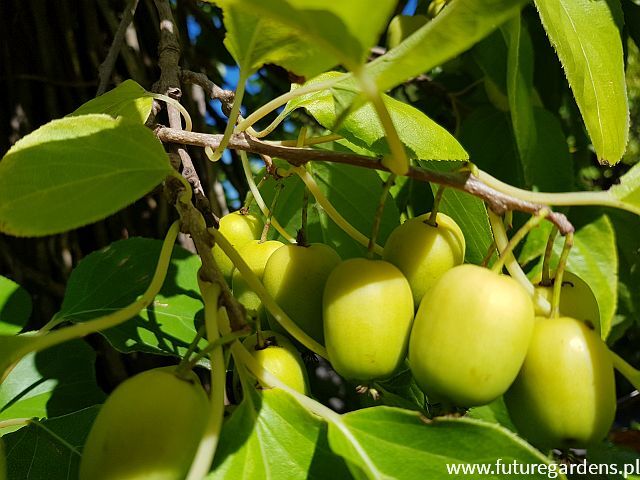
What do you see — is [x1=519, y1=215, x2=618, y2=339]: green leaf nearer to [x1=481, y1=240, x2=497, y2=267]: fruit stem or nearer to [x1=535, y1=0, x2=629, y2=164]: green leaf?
[x1=535, y1=0, x2=629, y2=164]: green leaf

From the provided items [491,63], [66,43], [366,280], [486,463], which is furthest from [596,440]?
[66,43]

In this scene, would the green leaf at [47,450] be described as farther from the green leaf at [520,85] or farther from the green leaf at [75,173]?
the green leaf at [520,85]

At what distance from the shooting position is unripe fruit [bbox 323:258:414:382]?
1.39 ft

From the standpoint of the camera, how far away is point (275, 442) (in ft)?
1.41

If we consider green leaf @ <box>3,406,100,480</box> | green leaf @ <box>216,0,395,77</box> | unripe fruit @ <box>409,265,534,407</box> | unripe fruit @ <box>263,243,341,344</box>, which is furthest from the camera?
green leaf @ <box>3,406,100,480</box>

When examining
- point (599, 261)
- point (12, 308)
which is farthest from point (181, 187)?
point (599, 261)

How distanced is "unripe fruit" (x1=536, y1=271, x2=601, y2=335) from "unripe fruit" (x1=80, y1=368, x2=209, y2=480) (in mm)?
240

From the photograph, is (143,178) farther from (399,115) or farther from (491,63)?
(491,63)

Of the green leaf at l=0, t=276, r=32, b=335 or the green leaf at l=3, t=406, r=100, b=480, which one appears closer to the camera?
the green leaf at l=3, t=406, r=100, b=480

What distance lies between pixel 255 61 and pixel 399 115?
0.56ft

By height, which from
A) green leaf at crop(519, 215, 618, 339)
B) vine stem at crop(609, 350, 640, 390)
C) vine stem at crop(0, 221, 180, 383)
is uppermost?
vine stem at crop(0, 221, 180, 383)

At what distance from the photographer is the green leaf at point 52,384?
76 cm

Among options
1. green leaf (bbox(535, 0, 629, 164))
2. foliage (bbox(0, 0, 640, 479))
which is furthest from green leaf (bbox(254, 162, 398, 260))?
green leaf (bbox(535, 0, 629, 164))

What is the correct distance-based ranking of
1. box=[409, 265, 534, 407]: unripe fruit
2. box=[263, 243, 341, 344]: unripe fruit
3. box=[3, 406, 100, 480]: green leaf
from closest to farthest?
box=[409, 265, 534, 407]: unripe fruit < box=[263, 243, 341, 344]: unripe fruit < box=[3, 406, 100, 480]: green leaf
